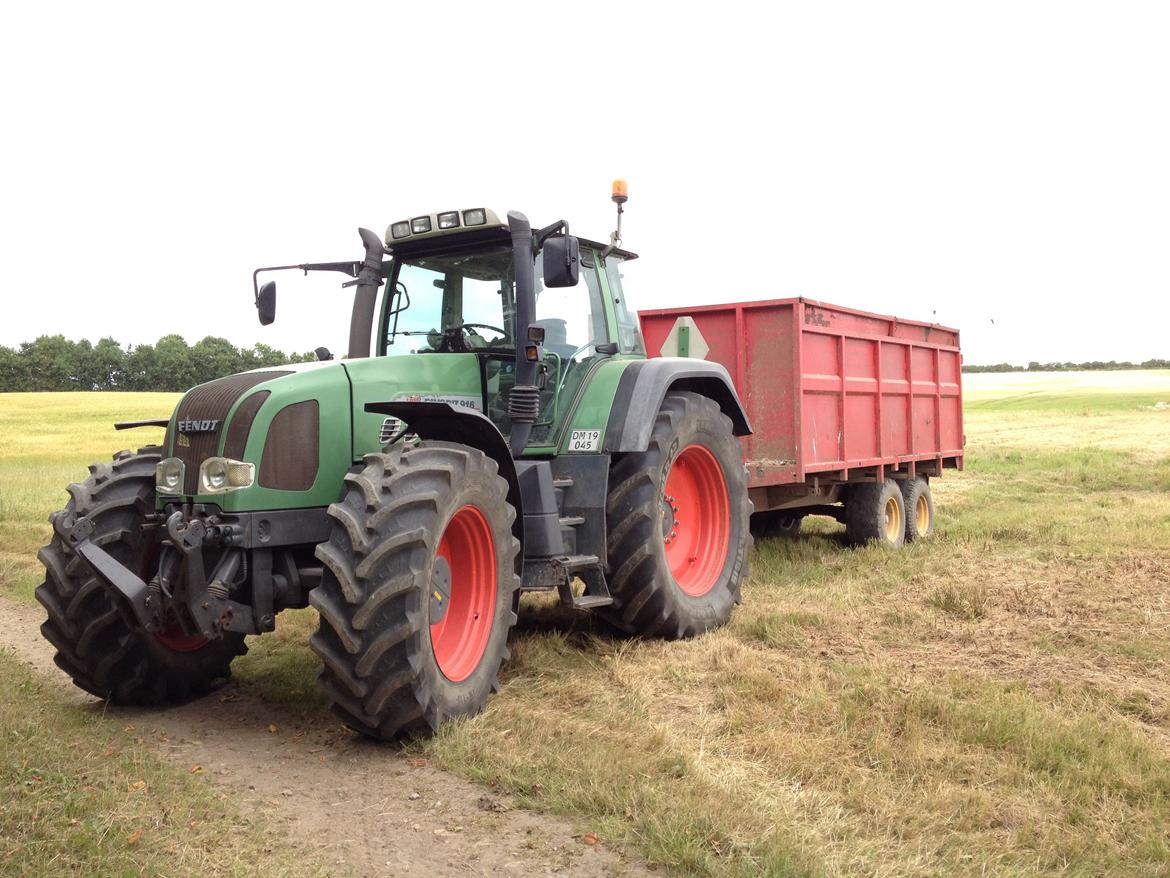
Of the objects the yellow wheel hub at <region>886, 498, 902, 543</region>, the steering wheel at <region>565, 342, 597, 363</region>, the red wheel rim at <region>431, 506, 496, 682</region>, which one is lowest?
the yellow wheel hub at <region>886, 498, 902, 543</region>

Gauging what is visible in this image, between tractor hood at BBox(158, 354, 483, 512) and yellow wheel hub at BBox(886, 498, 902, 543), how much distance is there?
257 inches

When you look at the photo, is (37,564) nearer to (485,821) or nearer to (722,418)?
(722,418)

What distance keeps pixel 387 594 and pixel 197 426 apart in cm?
151

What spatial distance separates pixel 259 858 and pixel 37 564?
25.6ft

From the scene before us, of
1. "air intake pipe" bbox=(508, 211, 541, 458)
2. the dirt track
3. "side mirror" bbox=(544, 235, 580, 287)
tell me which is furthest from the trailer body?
the dirt track

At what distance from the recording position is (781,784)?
4207mm

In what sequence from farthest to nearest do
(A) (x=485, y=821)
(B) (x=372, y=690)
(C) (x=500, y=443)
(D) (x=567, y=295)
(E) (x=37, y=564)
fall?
(E) (x=37, y=564)
(D) (x=567, y=295)
(C) (x=500, y=443)
(B) (x=372, y=690)
(A) (x=485, y=821)

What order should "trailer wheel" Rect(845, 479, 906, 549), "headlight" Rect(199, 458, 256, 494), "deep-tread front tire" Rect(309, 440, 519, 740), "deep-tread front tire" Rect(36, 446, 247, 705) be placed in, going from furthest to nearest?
"trailer wheel" Rect(845, 479, 906, 549) → "deep-tread front tire" Rect(36, 446, 247, 705) → "headlight" Rect(199, 458, 256, 494) → "deep-tread front tire" Rect(309, 440, 519, 740)

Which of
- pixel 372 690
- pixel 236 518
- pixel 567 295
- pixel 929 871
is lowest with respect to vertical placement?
pixel 929 871

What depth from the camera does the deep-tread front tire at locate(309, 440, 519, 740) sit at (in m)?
4.46

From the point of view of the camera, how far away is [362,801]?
4223 mm

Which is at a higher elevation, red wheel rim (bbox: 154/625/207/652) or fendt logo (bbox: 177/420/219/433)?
fendt logo (bbox: 177/420/219/433)

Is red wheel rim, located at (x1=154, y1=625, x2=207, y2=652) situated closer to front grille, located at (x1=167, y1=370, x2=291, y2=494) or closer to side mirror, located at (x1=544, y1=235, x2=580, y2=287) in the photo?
front grille, located at (x1=167, y1=370, x2=291, y2=494)

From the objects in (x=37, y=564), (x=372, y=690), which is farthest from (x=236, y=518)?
(x=37, y=564)
